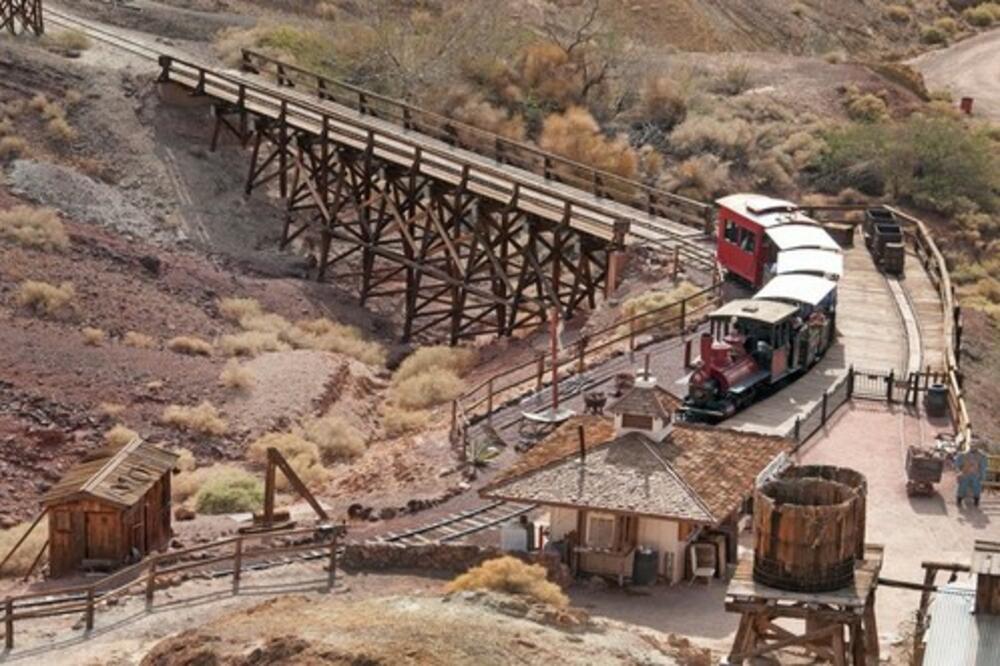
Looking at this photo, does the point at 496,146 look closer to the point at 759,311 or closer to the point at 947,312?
the point at 947,312

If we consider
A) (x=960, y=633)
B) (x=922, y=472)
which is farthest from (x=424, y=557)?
(x=960, y=633)

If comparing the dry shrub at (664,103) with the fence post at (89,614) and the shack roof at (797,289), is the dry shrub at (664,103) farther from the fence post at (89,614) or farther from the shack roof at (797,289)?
the fence post at (89,614)

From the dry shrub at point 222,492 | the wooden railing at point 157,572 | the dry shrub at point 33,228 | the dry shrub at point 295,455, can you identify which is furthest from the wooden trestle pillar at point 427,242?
the wooden railing at point 157,572

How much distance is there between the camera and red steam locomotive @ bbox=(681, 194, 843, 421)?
127 feet

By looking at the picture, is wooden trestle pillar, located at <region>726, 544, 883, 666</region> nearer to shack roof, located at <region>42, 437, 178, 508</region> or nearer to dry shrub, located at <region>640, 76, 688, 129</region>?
shack roof, located at <region>42, 437, 178, 508</region>

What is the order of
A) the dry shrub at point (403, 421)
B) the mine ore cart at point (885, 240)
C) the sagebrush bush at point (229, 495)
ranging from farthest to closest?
the mine ore cart at point (885, 240) < the dry shrub at point (403, 421) < the sagebrush bush at point (229, 495)

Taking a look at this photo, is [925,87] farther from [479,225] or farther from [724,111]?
[479,225]

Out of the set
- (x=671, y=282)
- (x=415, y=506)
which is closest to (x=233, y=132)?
(x=671, y=282)

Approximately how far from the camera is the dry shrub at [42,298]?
48500 mm

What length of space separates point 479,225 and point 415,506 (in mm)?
17389

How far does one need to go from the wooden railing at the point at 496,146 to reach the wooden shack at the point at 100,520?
817 inches

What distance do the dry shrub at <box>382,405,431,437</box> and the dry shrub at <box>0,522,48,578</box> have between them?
8792 mm

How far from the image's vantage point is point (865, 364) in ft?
139

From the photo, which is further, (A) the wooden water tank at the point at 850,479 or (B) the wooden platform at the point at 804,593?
(A) the wooden water tank at the point at 850,479
